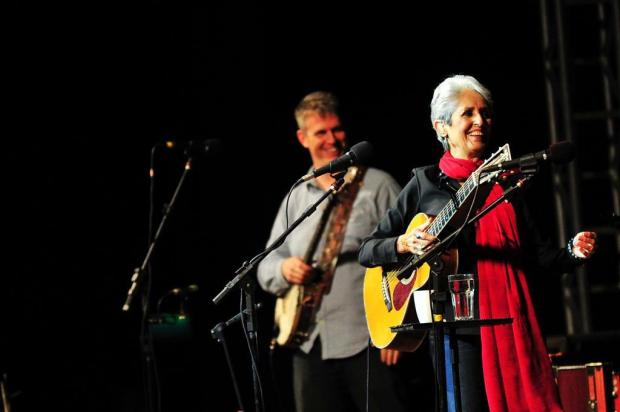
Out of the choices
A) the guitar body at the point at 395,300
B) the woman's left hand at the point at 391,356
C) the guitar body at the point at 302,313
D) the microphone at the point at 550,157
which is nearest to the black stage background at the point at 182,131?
the guitar body at the point at 302,313

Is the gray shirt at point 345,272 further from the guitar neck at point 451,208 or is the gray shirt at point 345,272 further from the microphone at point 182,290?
the guitar neck at point 451,208

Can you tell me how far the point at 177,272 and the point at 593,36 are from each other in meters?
3.36

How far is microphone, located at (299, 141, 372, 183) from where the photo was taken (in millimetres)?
3330

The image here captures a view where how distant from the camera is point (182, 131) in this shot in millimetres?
6117

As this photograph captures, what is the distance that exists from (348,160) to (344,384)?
1.40m

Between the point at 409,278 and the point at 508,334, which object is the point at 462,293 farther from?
the point at 409,278

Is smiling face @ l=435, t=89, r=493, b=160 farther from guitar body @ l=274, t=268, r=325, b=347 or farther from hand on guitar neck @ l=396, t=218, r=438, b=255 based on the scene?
guitar body @ l=274, t=268, r=325, b=347

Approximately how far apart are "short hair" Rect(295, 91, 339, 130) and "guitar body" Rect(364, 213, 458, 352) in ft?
3.88

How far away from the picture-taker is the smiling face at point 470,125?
3.31 meters

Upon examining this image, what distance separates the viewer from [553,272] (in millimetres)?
3342

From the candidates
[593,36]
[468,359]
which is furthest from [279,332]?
[593,36]

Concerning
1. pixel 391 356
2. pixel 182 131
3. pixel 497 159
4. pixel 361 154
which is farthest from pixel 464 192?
pixel 182 131

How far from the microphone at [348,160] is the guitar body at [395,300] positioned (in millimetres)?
312

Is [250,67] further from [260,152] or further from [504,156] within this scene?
[504,156]
